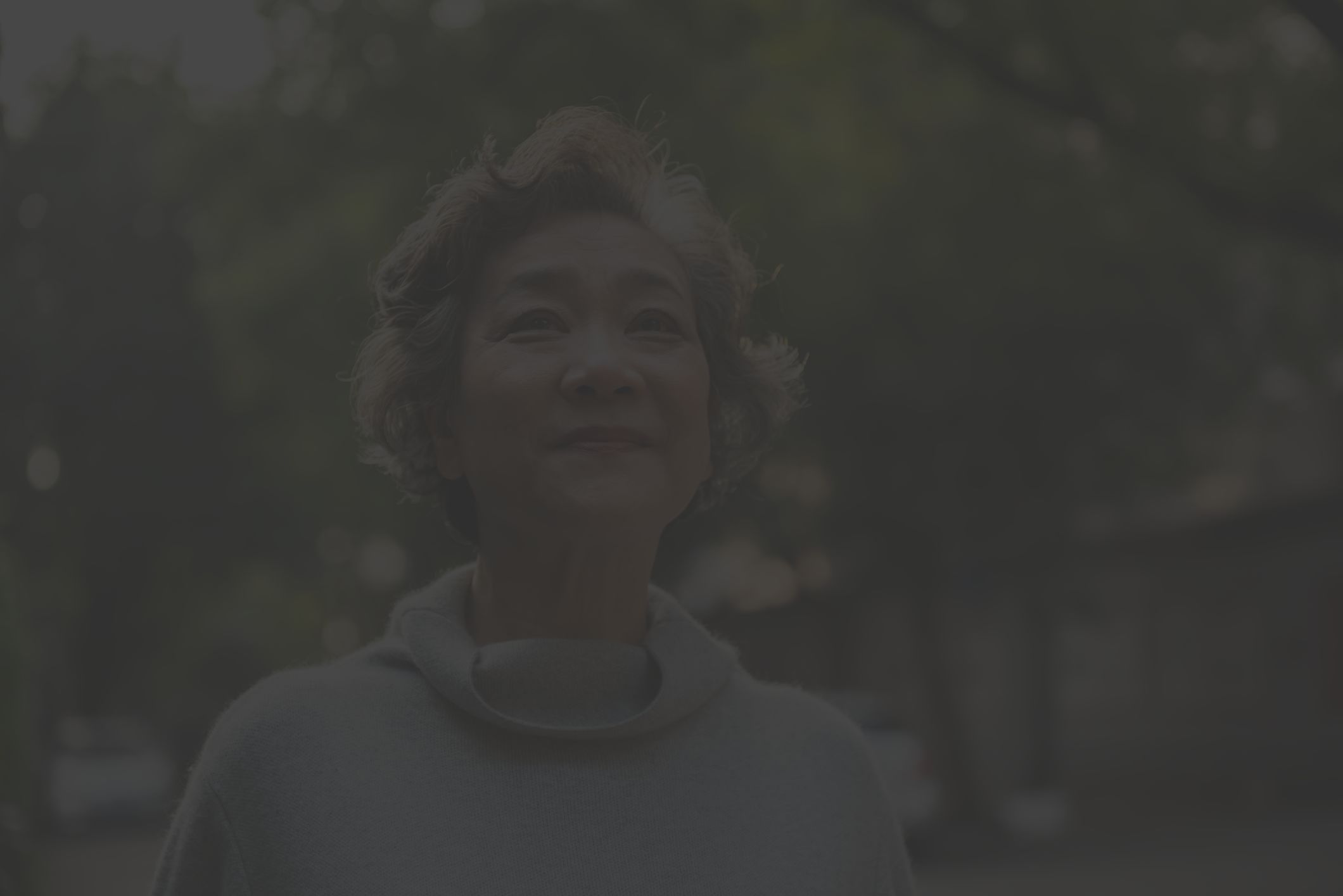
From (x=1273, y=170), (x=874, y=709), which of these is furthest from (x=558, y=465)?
(x=874, y=709)

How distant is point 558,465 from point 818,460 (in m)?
18.0

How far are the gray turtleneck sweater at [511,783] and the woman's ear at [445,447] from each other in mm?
158

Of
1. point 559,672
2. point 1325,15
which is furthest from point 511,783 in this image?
point 1325,15

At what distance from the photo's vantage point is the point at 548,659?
87.7 inches

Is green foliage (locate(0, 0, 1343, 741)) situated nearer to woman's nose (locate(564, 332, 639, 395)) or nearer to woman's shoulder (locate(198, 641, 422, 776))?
woman's nose (locate(564, 332, 639, 395))

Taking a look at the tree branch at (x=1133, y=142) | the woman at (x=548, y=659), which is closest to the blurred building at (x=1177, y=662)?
the tree branch at (x=1133, y=142)

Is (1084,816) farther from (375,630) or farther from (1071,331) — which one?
(375,630)

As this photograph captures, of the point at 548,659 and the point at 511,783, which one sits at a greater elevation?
the point at 548,659

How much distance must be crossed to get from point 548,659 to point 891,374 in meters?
16.4

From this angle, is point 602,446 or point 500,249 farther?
point 500,249

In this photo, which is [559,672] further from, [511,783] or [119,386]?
[119,386]

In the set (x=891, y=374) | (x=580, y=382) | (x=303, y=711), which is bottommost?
(x=891, y=374)

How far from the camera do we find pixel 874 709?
60.3 ft

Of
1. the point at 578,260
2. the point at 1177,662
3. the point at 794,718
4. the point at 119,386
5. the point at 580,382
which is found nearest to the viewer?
the point at 580,382
